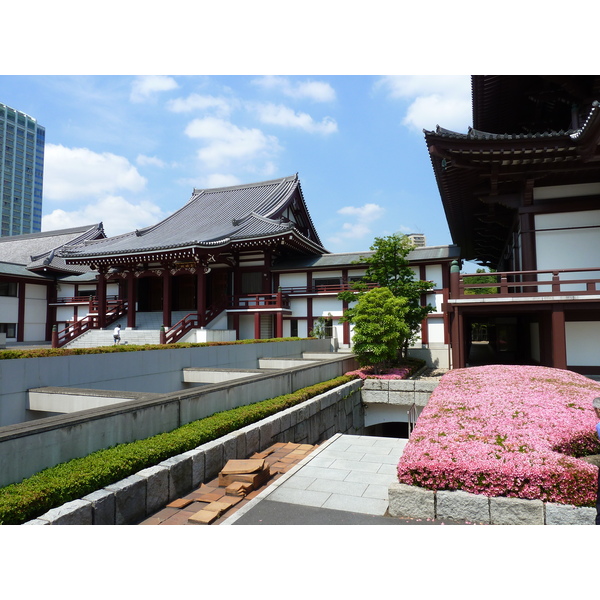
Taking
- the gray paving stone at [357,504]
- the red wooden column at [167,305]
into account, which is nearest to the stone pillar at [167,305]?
the red wooden column at [167,305]

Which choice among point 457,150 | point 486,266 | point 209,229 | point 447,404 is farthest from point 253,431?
point 486,266

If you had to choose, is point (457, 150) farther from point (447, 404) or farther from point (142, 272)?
point (142, 272)

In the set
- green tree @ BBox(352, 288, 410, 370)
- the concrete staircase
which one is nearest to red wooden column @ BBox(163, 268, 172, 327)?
the concrete staircase

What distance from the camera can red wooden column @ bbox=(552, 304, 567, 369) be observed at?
11.8m

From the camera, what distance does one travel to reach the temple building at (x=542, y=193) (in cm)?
1157

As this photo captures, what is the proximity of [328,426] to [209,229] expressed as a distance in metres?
18.2

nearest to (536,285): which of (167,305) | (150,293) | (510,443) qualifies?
(510,443)

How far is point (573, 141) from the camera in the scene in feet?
36.3

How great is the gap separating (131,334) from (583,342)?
19092 millimetres

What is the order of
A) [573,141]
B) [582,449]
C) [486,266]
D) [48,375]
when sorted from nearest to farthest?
[582,449], [48,375], [573,141], [486,266]

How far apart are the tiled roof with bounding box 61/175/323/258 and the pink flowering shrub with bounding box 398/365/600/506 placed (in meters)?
15.6

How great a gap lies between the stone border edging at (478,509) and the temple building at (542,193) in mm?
8680

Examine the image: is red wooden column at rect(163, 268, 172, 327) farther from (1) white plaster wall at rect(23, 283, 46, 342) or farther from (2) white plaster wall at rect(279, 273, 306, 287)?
(1) white plaster wall at rect(23, 283, 46, 342)

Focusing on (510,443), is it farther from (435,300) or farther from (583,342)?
(435,300)
